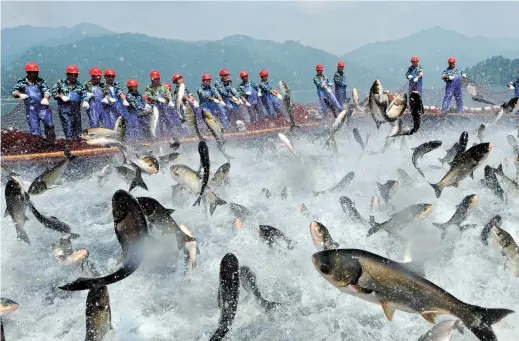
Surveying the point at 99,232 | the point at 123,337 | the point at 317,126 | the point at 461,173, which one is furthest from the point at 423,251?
the point at 317,126

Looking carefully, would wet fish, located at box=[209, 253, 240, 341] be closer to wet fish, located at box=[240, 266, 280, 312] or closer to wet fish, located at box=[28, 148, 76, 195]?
wet fish, located at box=[240, 266, 280, 312]

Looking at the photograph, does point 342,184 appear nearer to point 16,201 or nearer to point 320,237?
point 320,237

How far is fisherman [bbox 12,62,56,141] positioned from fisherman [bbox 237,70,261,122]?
823 cm

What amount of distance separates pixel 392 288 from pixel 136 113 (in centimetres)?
1342

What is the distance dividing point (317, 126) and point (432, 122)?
17.0 feet

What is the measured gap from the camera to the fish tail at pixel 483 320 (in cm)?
307

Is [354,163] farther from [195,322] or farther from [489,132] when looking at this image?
[195,322]

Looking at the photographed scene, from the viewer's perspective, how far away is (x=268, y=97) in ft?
61.0

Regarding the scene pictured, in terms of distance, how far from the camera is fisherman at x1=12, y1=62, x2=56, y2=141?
1144 cm

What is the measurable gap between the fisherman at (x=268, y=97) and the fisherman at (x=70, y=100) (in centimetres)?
813

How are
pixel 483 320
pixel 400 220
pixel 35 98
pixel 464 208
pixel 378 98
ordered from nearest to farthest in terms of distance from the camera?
pixel 483 320 → pixel 400 220 → pixel 464 208 → pixel 378 98 → pixel 35 98

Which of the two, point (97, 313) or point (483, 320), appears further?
point (97, 313)

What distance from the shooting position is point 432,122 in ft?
56.0

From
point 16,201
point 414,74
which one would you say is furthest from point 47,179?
point 414,74
